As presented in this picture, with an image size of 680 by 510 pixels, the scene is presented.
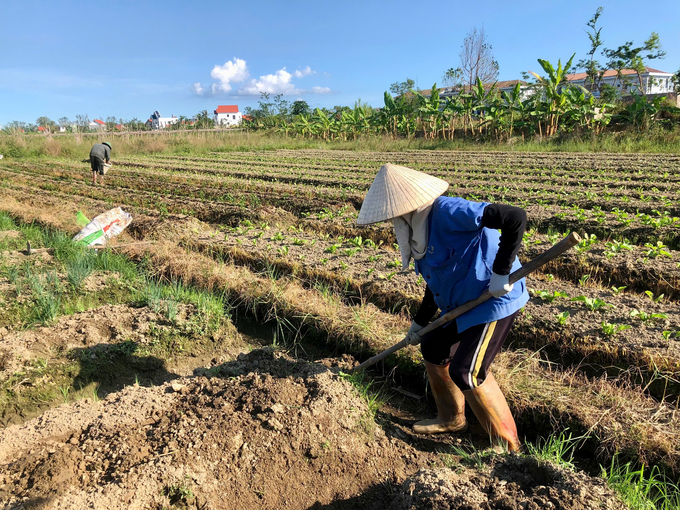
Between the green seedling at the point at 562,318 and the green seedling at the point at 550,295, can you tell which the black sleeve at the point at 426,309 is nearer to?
the green seedling at the point at 562,318

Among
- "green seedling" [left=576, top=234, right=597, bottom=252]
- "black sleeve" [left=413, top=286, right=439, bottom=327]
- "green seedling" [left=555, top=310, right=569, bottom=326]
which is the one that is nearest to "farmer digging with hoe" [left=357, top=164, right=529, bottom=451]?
"black sleeve" [left=413, top=286, right=439, bottom=327]

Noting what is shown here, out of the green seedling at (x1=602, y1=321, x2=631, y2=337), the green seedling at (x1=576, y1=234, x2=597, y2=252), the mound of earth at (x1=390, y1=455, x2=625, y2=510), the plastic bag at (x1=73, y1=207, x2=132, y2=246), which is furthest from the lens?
the plastic bag at (x1=73, y1=207, x2=132, y2=246)

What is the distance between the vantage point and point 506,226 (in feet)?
7.15

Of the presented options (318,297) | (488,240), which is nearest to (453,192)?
(318,297)

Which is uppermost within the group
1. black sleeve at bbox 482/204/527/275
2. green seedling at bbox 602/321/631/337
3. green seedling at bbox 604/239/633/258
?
black sleeve at bbox 482/204/527/275

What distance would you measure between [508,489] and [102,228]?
6.16 meters

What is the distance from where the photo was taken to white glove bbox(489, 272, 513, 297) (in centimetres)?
223

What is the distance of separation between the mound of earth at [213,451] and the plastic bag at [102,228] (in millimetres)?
3905

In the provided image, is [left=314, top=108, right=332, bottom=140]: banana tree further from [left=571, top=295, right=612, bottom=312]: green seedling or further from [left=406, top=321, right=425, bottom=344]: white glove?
[left=406, top=321, right=425, bottom=344]: white glove

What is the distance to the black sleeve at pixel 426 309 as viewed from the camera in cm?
278

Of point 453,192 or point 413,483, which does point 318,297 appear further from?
point 453,192

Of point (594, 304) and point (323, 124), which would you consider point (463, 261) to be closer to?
point (594, 304)

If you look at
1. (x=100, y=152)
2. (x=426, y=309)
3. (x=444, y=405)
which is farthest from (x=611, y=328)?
(x=100, y=152)

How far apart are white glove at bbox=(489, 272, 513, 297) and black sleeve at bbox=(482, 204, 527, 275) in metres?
0.02
